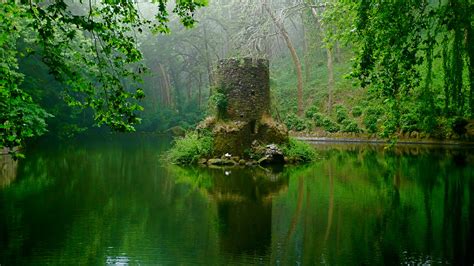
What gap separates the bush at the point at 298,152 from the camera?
18.0m

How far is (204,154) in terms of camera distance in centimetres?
1784

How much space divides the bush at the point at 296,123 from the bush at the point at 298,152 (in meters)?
15.8

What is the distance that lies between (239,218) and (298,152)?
35.1 feet

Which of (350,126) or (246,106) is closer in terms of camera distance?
(246,106)

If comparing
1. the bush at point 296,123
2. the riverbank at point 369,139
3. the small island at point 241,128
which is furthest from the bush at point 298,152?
the bush at point 296,123

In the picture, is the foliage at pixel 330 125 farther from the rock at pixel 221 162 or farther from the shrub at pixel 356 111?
the rock at pixel 221 162

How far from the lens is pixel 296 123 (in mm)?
35062

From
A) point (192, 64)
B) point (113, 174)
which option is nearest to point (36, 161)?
point (113, 174)

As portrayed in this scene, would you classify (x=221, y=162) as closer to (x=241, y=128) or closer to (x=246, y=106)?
(x=241, y=128)

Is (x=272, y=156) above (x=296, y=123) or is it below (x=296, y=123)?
below

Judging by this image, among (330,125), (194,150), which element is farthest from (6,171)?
(330,125)

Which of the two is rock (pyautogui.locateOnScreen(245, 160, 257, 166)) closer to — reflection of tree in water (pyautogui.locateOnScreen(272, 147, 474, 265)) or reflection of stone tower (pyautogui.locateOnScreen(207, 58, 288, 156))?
reflection of stone tower (pyautogui.locateOnScreen(207, 58, 288, 156))

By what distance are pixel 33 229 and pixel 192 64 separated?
47377 mm

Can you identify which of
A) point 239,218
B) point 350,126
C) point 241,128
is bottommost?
point 239,218
